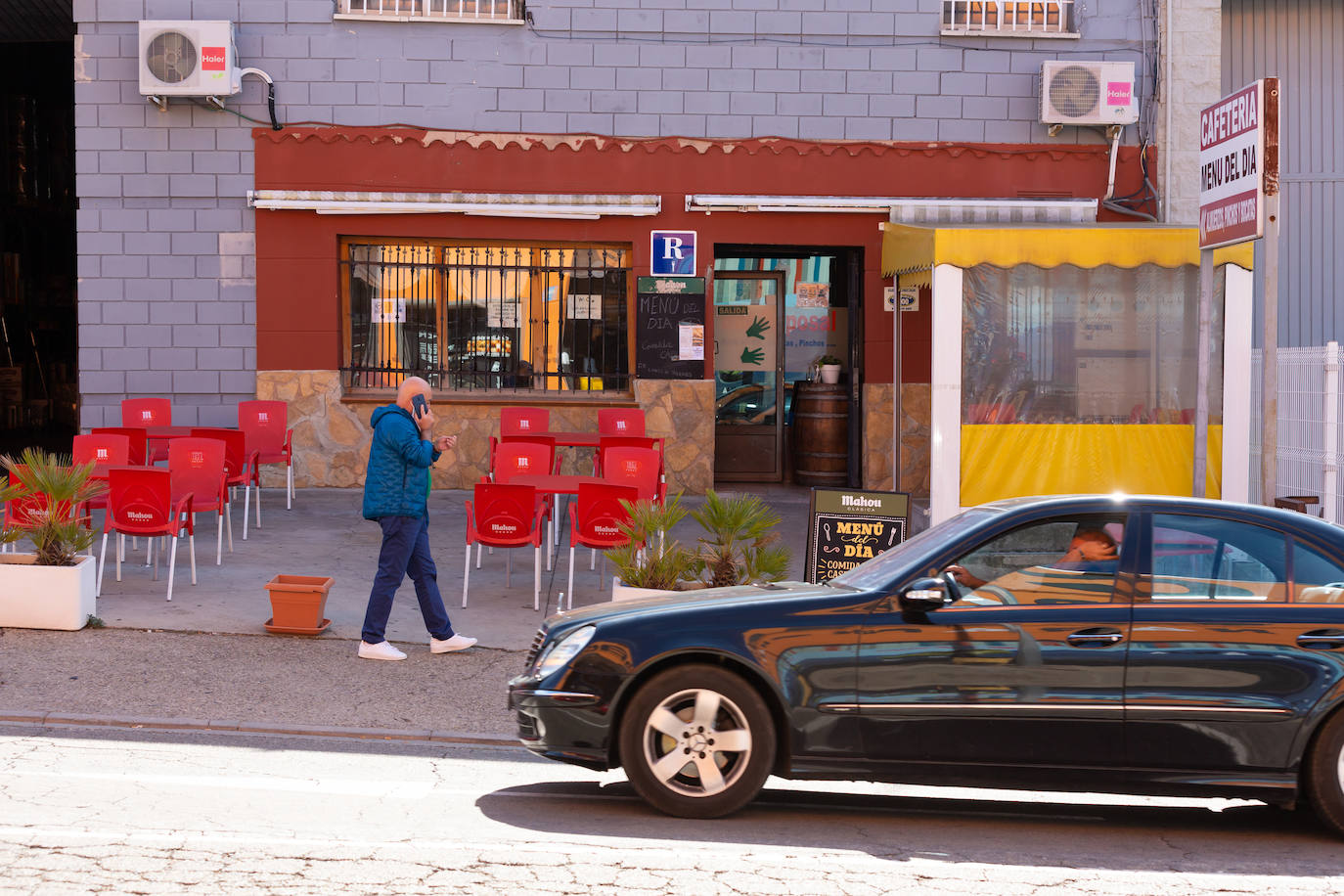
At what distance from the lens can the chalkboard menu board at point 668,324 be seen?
1634cm

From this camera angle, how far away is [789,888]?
15.9 feet

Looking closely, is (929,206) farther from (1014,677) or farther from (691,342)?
(1014,677)

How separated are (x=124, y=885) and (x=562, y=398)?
1204 cm

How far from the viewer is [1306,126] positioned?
56.5 feet

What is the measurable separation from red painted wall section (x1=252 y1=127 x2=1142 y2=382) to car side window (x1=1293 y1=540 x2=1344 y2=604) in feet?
35.8

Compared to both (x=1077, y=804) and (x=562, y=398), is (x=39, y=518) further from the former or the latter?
(x=562, y=398)

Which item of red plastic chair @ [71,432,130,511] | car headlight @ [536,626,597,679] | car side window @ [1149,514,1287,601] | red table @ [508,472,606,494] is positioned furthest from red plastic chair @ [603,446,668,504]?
car side window @ [1149,514,1287,601]

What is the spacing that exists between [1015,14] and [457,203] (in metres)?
6.73

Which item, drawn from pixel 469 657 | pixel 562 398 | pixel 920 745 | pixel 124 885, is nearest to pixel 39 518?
pixel 469 657

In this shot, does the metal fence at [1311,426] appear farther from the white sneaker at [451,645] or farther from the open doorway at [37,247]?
the open doorway at [37,247]

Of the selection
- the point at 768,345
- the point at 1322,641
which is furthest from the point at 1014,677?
the point at 768,345

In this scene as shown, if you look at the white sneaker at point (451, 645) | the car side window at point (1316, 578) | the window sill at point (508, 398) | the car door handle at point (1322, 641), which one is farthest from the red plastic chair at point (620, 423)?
the car door handle at point (1322, 641)

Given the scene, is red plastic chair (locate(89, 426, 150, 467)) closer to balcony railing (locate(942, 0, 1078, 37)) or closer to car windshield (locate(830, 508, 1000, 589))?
car windshield (locate(830, 508, 1000, 589))

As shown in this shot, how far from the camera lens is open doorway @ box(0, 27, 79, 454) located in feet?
82.0
